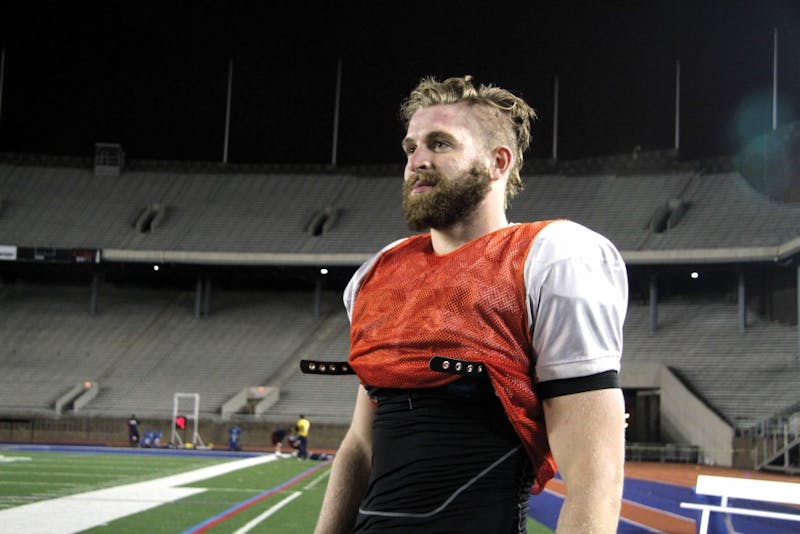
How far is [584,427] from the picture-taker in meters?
1.84

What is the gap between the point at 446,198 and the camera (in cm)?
214

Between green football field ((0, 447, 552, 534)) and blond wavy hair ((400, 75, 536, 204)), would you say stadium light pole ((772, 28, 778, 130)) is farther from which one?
blond wavy hair ((400, 75, 536, 204))

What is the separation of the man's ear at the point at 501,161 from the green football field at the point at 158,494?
8225mm

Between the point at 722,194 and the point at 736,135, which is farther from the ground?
the point at 736,135

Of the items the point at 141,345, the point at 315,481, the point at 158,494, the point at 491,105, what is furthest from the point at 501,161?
the point at 141,345

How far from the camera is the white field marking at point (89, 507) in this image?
9603mm

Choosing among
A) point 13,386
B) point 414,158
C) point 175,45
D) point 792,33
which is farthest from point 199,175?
point 414,158

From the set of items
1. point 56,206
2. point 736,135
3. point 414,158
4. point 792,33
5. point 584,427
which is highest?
point 792,33

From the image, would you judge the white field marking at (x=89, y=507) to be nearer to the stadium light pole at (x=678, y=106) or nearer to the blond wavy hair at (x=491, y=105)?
the blond wavy hair at (x=491, y=105)

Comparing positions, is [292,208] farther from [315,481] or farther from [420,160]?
[420,160]

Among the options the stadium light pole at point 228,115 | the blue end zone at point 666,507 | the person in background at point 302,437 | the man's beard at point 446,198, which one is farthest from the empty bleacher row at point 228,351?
the man's beard at point 446,198

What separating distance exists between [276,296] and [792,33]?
23925mm

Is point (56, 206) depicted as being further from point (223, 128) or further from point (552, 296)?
point (552, 296)

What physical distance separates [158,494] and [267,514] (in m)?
2.70
